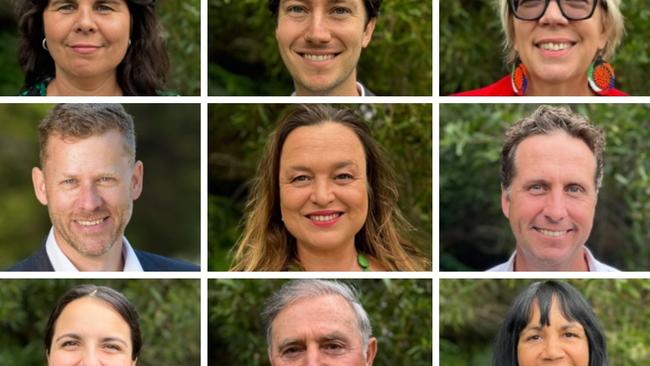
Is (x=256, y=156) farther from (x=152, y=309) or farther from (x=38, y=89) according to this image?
(x=38, y=89)

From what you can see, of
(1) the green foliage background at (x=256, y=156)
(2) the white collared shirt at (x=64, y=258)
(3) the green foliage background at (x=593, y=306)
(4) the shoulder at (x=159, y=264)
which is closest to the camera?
(2) the white collared shirt at (x=64, y=258)

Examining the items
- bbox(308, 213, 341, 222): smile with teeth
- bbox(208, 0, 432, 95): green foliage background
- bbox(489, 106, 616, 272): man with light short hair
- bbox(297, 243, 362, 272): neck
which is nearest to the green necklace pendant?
bbox(297, 243, 362, 272): neck

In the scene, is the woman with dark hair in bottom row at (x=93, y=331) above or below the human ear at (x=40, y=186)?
below

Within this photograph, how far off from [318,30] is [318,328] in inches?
40.4

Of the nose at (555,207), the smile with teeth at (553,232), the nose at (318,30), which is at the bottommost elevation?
the smile with teeth at (553,232)

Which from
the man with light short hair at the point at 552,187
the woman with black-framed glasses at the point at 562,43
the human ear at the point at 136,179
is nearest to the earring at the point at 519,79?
the woman with black-framed glasses at the point at 562,43

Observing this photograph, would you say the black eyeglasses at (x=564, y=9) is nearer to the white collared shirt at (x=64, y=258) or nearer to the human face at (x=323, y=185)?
the human face at (x=323, y=185)

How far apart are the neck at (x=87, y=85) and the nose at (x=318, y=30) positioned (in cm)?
73

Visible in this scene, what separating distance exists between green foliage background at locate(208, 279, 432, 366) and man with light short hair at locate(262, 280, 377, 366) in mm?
1018

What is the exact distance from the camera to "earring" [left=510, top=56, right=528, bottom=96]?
604 centimetres

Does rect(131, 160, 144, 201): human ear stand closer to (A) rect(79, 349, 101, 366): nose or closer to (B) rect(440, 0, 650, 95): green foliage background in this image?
(A) rect(79, 349, 101, 366): nose

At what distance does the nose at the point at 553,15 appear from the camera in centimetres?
583

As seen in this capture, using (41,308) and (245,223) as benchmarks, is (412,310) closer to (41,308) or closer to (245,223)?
(245,223)

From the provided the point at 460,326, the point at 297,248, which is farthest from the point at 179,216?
the point at 297,248
